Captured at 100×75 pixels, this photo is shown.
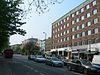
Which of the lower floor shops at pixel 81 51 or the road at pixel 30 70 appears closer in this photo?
the road at pixel 30 70

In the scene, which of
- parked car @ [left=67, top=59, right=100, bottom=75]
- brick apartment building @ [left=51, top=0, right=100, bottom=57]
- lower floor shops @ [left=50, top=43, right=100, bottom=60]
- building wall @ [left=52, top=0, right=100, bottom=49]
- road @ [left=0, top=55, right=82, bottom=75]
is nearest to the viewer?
road @ [left=0, top=55, right=82, bottom=75]

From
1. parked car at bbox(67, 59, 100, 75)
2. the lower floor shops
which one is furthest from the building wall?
parked car at bbox(67, 59, 100, 75)

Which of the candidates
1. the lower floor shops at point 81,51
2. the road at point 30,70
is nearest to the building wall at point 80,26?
the lower floor shops at point 81,51

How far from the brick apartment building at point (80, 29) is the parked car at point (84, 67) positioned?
37.8 metres

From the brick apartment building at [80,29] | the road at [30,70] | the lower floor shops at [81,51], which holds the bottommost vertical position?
the road at [30,70]

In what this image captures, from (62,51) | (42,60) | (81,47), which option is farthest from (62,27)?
(42,60)

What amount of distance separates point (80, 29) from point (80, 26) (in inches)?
39.9

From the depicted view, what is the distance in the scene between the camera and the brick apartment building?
242ft

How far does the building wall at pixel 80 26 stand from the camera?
244 ft

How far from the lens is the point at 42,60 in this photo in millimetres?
54562

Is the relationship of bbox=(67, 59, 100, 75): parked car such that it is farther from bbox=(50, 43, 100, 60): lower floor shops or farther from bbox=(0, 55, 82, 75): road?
bbox=(50, 43, 100, 60): lower floor shops

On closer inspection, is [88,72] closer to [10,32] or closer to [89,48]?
[10,32]

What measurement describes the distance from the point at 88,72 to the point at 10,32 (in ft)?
68.9

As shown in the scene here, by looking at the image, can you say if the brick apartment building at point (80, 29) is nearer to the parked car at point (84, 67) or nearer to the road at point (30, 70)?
the road at point (30, 70)
